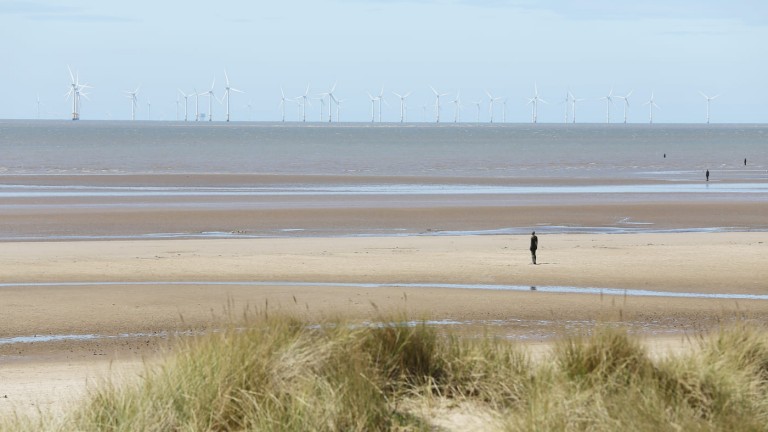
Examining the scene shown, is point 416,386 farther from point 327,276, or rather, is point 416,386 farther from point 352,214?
point 352,214

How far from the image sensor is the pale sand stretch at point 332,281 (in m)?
14.9

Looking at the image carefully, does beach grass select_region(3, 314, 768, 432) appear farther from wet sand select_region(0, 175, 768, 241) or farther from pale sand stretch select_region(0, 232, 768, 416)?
wet sand select_region(0, 175, 768, 241)

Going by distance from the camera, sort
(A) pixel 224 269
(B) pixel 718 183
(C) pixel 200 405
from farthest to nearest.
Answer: (B) pixel 718 183, (A) pixel 224 269, (C) pixel 200 405

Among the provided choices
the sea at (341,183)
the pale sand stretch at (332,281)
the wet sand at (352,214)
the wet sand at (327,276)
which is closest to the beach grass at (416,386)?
the wet sand at (327,276)

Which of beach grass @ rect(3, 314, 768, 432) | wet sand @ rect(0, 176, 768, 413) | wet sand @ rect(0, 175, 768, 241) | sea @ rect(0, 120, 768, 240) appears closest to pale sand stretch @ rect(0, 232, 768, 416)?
wet sand @ rect(0, 176, 768, 413)

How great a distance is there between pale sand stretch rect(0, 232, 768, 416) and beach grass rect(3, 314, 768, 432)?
2.28m

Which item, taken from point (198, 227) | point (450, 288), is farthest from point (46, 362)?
point (198, 227)

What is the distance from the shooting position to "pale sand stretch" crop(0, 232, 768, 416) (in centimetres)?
1495

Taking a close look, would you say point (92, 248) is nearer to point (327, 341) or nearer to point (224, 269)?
point (224, 269)

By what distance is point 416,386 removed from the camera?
8836 mm

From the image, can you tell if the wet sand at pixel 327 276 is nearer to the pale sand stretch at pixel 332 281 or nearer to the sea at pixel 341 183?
the pale sand stretch at pixel 332 281

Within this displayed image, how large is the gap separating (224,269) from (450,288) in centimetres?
549

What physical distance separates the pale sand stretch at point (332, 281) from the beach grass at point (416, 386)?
2279mm

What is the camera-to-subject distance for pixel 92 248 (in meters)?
27.8
